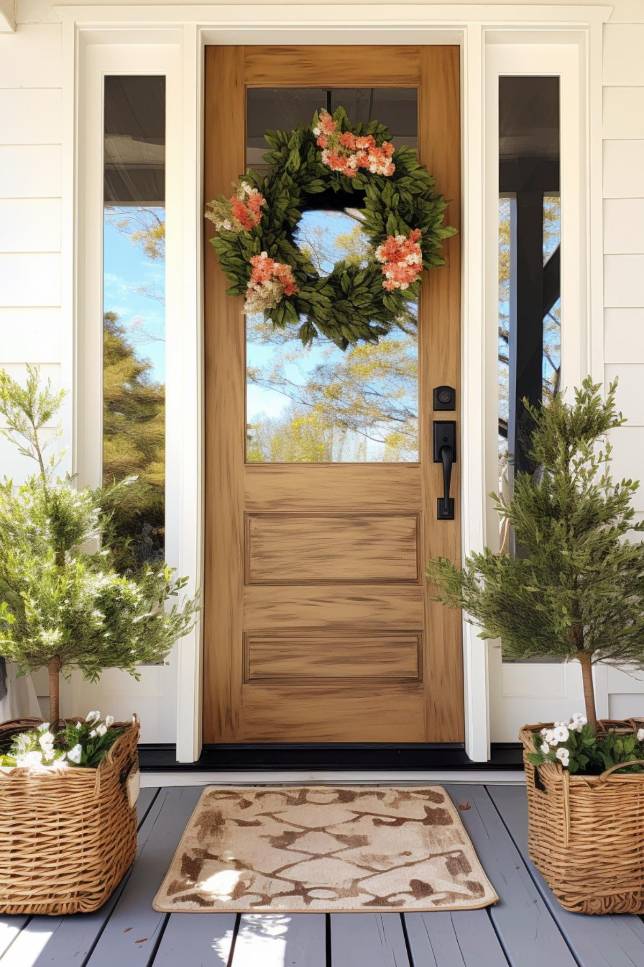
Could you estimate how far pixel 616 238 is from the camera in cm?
294

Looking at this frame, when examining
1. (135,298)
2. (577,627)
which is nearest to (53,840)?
(577,627)

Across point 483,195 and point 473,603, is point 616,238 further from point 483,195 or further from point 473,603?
point 473,603

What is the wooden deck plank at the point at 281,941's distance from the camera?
1.86 meters

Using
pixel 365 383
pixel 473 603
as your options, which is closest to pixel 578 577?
pixel 473 603

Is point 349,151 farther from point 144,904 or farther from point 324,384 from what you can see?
point 144,904

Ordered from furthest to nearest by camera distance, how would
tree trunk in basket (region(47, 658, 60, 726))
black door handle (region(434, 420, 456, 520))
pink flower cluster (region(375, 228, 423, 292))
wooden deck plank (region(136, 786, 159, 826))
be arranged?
1. black door handle (region(434, 420, 456, 520))
2. pink flower cluster (region(375, 228, 423, 292))
3. wooden deck plank (region(136, 786, 159, 826))
4. tree trunk in basket (region(47, 658, 60, 726))

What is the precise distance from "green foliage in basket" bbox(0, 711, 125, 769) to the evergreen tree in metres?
1.01

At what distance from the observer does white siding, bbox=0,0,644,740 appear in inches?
115

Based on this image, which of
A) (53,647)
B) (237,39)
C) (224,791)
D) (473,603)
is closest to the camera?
(53,647)

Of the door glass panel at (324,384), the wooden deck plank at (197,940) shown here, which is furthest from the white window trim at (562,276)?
the wooden deck plank at (197,940)

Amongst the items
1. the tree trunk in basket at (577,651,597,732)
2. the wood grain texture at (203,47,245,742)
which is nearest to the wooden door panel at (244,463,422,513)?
the wood grain texture at (203,47,245,742)

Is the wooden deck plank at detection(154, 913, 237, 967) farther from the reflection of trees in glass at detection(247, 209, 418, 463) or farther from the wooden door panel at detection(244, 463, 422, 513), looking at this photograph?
the reflection of trees in glass at detection(247, 209, 418, 463)

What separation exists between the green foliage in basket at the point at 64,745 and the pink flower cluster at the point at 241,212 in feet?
5.23

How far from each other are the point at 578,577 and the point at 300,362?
1293 mm
